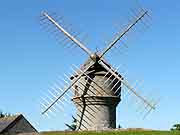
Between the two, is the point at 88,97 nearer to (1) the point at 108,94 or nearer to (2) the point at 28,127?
(1) the point at 108,94

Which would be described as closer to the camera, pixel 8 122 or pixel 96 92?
pixel 96 92

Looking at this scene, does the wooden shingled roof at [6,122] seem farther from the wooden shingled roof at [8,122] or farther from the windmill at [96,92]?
the windmill at [96,92]

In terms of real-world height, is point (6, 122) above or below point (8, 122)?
above

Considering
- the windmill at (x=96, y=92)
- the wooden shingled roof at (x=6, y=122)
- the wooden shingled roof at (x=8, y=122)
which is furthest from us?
the wooden shingled roof at (x=6, y=122)

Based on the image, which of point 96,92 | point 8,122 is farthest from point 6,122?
point 96,92

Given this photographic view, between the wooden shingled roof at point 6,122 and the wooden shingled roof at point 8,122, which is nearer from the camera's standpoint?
the wooden shingled roof at point 8,122

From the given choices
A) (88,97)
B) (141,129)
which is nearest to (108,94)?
(88,97)

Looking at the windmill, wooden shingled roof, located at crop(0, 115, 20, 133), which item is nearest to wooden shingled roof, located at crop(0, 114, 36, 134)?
wooden shingled roof, located at crop(0, 115, 20, 133)

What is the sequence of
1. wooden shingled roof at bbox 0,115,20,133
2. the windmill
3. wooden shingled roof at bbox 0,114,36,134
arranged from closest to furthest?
the windmill
wooden shingled roof at bbox 0,114,36,134
wooden shingled roof at bbox 0,115,20,133

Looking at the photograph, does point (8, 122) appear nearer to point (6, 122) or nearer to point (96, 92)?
point (6, 122)

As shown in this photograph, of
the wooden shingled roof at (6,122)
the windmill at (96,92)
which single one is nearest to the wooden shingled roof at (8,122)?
the wooden shingled roof at (6,122)

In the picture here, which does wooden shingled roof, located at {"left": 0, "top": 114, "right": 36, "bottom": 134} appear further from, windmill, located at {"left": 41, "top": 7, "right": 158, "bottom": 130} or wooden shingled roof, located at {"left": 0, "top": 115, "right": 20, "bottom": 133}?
windmill, located at {"left": 41, "top": 7, "right": 158, "bottom": 130}

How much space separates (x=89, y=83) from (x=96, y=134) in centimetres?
504

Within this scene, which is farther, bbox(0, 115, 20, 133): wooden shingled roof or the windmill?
bbox(0, 115, 20, 133): wooden shingled roof
